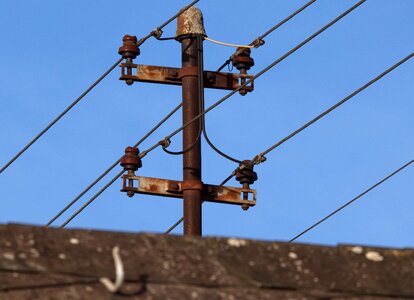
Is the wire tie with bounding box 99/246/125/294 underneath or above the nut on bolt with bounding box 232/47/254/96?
underneath

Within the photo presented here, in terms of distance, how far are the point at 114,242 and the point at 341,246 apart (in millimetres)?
867

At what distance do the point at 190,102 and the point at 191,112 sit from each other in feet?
0.34

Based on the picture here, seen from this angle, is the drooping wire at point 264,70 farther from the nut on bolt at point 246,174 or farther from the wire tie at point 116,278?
the wire tie at point 116,278

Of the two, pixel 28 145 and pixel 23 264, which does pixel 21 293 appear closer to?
pixel 23 264

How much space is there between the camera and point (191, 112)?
13641 mm

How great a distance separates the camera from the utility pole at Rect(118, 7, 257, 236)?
1359 cm

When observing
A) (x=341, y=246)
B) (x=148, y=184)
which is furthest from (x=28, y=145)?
(x=341, y=246)

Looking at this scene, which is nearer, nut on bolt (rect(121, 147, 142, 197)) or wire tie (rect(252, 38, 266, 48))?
nut on bolt (rect(121, 147, 142, 197))

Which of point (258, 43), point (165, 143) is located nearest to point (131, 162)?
point (165, 143)

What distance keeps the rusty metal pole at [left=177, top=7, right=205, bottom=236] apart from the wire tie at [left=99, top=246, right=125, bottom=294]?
8258 millimetres

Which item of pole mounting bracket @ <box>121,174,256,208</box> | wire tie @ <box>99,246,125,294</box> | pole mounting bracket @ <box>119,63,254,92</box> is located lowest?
wire tie @ <box>99,246,125,294</box>

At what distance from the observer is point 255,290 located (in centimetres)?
478

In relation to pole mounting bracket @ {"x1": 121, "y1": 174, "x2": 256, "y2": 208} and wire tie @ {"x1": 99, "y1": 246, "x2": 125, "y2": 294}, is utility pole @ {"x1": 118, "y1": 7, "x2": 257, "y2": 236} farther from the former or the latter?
wire tie @ {"x1": 99, "y1": 246, "x2": 125, "y2": 294}

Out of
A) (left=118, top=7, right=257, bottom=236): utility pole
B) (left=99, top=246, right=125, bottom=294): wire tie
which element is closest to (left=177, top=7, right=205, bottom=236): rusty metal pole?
(left=118, top=7, right=257, bottom=236): utility pole
